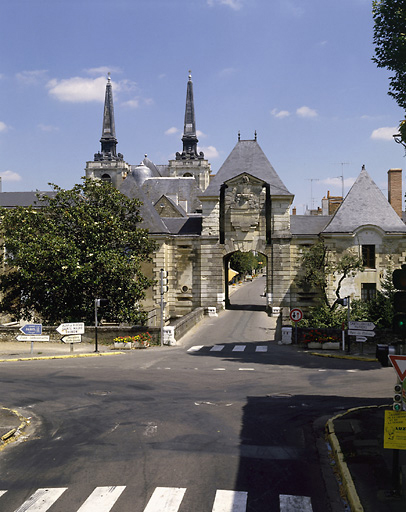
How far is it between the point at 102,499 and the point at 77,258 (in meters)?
24.5

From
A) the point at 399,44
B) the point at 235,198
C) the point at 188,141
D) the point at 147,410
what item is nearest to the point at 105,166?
the point at 188,141

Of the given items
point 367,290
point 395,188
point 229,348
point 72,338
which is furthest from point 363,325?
point 395,188

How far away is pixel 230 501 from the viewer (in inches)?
348

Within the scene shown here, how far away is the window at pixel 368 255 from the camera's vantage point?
42591mm

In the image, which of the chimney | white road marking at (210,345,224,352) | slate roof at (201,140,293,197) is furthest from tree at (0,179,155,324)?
the chimney

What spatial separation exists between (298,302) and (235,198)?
10.2m

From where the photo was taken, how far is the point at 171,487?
31.1 feet

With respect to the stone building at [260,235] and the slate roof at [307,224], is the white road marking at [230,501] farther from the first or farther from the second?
the slate roof at [307,224]

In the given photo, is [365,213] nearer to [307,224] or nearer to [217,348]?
[307,224]

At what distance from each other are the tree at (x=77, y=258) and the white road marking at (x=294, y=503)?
2409cm

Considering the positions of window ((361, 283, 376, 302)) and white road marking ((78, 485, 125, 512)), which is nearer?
white road marking ((78, 485, 125, 512))

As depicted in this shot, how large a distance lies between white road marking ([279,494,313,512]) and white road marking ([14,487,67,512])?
384 centimetres

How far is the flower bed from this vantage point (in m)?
29.1

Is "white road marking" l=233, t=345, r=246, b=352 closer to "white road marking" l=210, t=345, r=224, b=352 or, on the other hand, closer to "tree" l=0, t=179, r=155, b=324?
"white road marking" l=210, t=345, r=224, b=352
